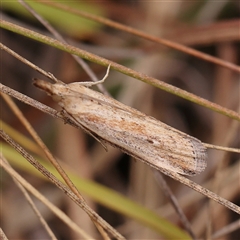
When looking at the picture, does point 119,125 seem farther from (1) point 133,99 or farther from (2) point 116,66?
(1) point 133,99

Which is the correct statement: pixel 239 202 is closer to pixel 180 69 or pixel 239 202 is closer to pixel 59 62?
pixel 180 69

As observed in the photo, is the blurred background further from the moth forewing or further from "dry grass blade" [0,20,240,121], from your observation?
"dry grass blade" [0,20,240,121]

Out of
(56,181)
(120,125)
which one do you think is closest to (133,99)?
(120,125)

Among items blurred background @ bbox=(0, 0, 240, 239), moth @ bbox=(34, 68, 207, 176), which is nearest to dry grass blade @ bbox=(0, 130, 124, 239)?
moth @ bbox=(34, 68, 207, 176)

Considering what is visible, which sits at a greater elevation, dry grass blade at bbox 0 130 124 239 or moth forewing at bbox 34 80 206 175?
moth forewing at bbox 34 80 206 175

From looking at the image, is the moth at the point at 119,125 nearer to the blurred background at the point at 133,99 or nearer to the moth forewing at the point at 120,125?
the moth forewing at the point at 120,125

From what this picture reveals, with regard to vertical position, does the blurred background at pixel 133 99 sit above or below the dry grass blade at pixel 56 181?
above

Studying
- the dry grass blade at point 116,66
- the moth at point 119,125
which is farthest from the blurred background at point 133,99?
the dry grass blade at point 116,66

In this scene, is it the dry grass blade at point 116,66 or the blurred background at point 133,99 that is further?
the blurred background at point 133,99

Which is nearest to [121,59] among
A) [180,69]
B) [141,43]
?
[141,43]
